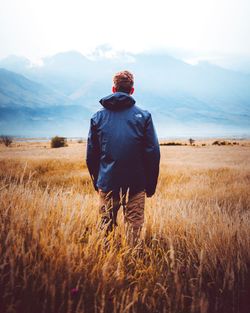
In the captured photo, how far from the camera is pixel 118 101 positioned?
138 inches

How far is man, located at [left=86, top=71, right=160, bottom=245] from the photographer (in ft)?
11.3

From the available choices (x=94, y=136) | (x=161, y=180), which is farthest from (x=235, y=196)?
(x=94, y=136)

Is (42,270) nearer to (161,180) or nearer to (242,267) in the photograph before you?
(242,267)

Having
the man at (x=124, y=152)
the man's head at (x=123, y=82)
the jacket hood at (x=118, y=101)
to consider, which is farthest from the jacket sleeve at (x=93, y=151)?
the man's head at (x=123, y=82)

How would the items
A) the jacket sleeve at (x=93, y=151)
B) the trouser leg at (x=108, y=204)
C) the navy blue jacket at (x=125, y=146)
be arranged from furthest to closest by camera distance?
the jacket sleeve at (x=93, y=151), the trouser leg at (x=108, y=204), the navy blue jacket at (x=125, y=146)

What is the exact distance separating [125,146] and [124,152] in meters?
0.07

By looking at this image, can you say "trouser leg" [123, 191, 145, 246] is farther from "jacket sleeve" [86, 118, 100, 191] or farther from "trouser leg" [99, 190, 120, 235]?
"jacket sleeve" [86, 118, 100, 191]

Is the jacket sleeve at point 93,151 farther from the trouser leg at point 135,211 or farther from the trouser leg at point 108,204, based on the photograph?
the trouser leg at point 135,211

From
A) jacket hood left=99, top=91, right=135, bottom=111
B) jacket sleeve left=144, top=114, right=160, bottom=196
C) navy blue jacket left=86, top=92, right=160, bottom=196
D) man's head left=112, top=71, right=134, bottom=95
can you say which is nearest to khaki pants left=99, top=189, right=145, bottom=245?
navy blue jacket left=86, top=92, right=160, bottom=196

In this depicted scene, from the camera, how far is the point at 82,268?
2.48m

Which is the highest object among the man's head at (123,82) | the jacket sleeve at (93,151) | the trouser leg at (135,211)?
the man's head at (123,82)

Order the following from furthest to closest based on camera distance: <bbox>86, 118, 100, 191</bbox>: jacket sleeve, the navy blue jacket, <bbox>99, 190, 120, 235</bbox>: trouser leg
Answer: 1. <bbox>86, 118, 100, 191</bbox>: jacket sleeve
2. <bbox>99, 190, 120, 235</bbox>: trouser leg
3. the navy blue jacket

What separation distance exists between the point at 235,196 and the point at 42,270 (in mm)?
Result: 7615

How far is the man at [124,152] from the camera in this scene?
11.3ft
